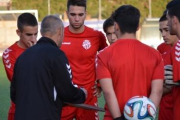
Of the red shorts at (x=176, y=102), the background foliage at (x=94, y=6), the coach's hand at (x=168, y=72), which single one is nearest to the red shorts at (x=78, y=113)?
the red shorts at (x=176, y=102)

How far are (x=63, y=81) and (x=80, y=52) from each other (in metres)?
2.29

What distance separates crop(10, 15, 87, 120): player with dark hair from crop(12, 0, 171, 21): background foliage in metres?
43.5

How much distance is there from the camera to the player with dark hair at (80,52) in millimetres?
6887

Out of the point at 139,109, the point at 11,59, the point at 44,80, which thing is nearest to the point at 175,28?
the point at 139,109

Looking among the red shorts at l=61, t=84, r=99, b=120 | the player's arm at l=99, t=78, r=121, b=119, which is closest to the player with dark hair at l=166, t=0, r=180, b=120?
the player's arm at l=99, t=78, r=121, b=119

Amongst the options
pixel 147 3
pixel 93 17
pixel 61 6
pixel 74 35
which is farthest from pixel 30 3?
pixel 74 35

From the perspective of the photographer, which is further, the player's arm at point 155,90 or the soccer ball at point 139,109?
the player's arm at point 155,90

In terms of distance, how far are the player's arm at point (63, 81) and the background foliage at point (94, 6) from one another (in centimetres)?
4352

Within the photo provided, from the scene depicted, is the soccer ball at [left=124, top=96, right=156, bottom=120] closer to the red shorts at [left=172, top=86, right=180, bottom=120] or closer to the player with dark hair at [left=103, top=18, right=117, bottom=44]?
the red shorts at [left=172, top=86, right=180, bottom=120]

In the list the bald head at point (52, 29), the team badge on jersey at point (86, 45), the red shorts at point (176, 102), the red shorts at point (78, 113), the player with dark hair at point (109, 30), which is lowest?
the red shorts at point (78, 113)

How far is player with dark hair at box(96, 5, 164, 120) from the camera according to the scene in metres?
4.51

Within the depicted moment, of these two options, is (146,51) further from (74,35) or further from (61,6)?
(61,6)

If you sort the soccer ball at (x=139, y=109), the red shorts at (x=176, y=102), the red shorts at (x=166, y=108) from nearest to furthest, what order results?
the soccer ball at (x=139, y=109) → the red shorts at (x=176, y=102) → the red shorts at (x=166, y=108)

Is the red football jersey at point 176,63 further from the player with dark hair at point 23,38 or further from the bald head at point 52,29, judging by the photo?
the player with dark hair at point 23,38
